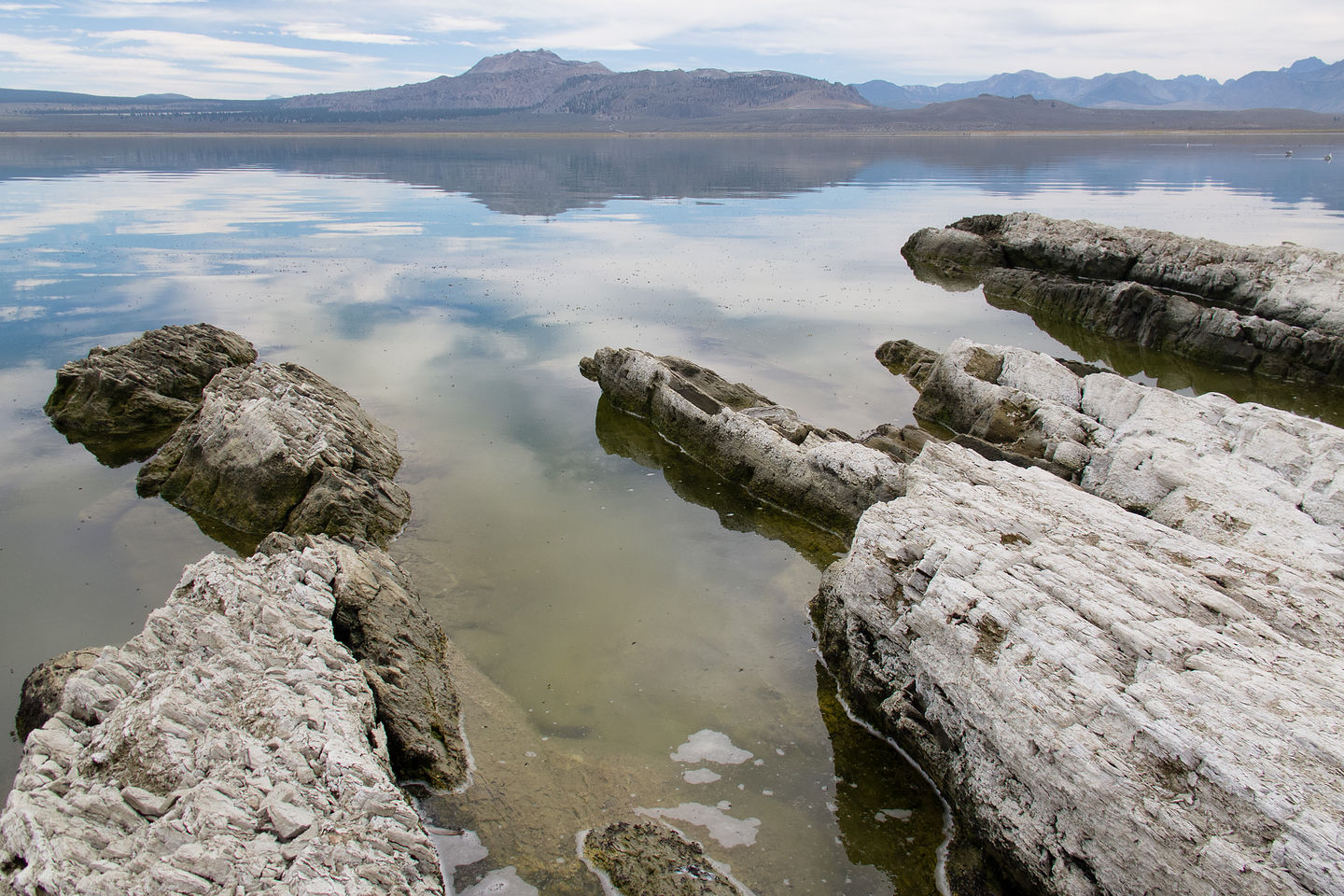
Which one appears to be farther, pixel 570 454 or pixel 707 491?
pixel 570 454

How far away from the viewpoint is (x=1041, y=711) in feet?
24.2

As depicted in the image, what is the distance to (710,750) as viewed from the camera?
940cm

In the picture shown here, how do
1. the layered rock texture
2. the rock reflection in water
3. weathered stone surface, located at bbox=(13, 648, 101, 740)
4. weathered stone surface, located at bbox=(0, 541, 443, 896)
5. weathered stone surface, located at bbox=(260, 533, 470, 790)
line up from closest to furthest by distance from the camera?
weathered stone surface, located at bbox=(0, 541, 443, 896)
weathered stone surface, located at bbox=(260, 533, 470, 790)
weathered stone surface, located at bbox=(13, 648, 101, 740)
the rock reflection in water
the layered rock texture

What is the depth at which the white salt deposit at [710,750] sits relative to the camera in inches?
365

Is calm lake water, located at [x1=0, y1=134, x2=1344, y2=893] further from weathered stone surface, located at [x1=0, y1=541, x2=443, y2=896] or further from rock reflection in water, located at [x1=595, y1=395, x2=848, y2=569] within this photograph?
weathered stone surface, located at [x1=0, y1=541, x2=443, y2=896]

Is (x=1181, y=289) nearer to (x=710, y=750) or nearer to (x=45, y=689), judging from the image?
(x=710, y=750)

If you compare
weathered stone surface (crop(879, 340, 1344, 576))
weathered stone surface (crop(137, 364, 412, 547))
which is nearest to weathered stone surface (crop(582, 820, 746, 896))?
weathered stone surface (crop(137, 364, 412, 547))

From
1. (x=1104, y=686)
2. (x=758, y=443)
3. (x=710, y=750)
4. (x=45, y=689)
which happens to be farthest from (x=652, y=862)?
(x=758, y=443)

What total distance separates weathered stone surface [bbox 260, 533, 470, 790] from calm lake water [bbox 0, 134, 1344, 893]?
378mm

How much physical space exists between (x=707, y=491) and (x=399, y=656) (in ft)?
26.0

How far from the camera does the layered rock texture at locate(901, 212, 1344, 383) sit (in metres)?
23.0

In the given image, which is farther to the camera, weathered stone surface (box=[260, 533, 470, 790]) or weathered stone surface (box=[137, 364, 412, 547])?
weathered stone surface (box=[137, 364, 412, 547])

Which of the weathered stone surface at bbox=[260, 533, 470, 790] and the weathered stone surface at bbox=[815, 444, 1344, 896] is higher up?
the weathered stone surface at bbox=[815, 444, 1344, 896]

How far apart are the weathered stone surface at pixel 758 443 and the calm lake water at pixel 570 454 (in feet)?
1.79
